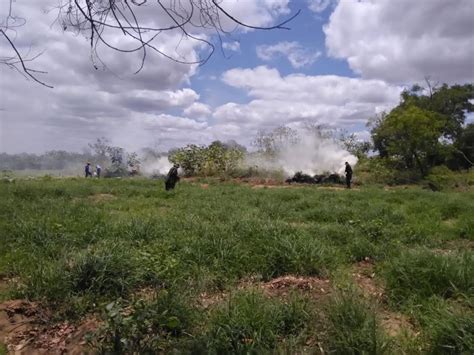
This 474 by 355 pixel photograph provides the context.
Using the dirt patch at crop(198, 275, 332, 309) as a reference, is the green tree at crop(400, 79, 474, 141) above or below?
above

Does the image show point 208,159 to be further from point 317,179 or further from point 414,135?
point 414,135

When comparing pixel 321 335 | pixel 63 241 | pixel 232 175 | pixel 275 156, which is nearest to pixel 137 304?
pixel 321 335

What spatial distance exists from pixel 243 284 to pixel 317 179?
85.4ft

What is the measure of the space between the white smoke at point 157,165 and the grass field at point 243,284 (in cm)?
3377

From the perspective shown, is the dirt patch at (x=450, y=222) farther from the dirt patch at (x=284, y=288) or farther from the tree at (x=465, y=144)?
the tree at (x=465, y=144)

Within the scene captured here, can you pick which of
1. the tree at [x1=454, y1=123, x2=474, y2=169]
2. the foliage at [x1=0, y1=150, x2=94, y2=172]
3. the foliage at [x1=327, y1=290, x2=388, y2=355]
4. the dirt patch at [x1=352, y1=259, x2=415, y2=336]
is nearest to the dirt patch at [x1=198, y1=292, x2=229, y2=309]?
the foliage at [x1=327, y1=290, x2=388, y2=355]

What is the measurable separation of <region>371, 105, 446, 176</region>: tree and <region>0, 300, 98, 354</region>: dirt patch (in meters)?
29.8

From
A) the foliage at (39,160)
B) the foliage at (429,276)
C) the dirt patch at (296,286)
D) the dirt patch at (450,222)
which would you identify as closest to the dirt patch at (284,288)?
the dirt patch at (296,286)

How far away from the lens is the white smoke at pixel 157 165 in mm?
42625

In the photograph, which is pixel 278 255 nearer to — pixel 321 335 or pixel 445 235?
pixel 321 335

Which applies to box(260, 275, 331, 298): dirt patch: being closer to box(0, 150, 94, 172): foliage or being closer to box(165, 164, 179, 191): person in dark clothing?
box(165, 164, 179, 191): person in dark clothing

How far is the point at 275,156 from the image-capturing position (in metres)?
39.2

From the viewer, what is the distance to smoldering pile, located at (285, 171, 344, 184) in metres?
30.1

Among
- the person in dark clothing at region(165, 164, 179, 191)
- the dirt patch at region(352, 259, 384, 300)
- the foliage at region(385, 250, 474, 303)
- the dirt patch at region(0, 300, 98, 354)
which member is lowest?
the dirt patch at region(0, 300, 98, 354)
